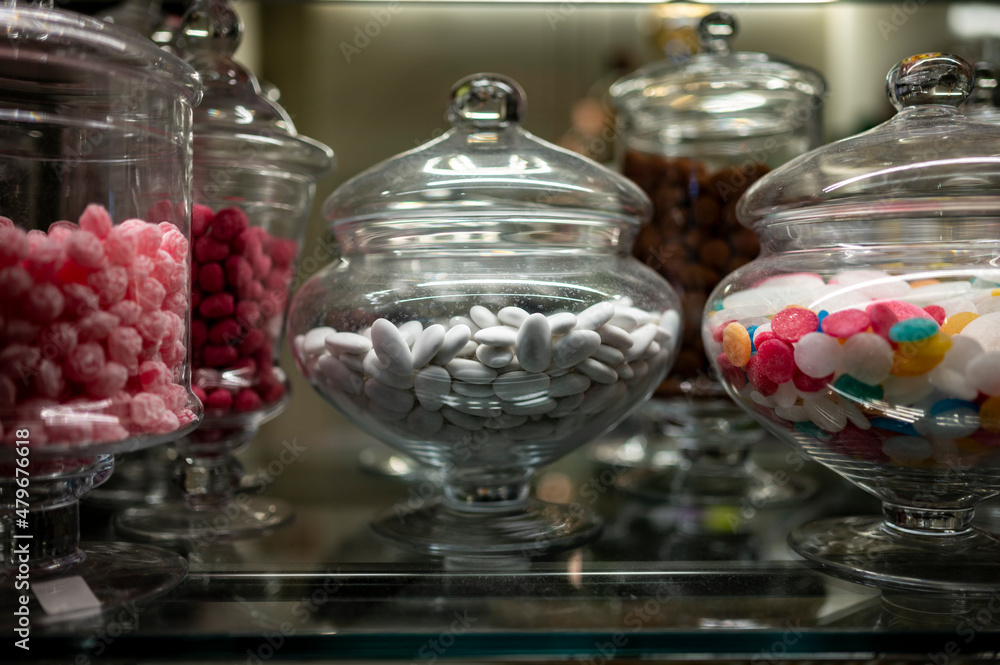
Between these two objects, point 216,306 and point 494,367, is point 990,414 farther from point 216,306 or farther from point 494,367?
point 216,306

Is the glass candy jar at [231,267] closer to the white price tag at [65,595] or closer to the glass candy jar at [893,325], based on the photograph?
the white price tag at [65,595]

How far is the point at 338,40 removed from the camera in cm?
138

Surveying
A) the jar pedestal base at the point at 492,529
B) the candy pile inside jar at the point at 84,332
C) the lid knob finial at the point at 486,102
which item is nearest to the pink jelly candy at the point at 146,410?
the candy pile inside jar at the point at 84,332

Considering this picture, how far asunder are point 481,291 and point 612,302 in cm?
9

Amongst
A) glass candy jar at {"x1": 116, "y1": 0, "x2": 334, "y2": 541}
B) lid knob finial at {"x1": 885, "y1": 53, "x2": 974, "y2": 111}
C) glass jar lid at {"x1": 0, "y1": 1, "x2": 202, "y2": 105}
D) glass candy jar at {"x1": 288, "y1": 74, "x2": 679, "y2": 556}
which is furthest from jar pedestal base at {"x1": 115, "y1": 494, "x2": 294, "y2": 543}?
lid knob finial at {"x1": 885, "y1": 53, "x2": 974, "y2": 111}

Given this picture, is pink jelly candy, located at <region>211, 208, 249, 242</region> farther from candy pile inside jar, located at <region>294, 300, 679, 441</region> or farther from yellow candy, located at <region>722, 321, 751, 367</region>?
yellow candy, located at <region>722, 321, 751, 367</region>

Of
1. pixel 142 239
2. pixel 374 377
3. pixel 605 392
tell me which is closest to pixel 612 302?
pixel 605 392

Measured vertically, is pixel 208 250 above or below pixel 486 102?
below

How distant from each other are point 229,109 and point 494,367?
0.32m

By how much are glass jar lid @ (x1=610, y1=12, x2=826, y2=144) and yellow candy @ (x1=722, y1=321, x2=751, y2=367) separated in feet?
1.08

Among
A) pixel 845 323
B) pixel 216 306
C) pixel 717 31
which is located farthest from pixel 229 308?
pixel 717 31

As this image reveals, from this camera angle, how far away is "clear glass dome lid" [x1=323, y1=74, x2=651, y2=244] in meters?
0.55

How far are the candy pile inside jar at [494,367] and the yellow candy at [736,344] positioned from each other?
0.05m

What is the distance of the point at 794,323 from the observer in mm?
469
